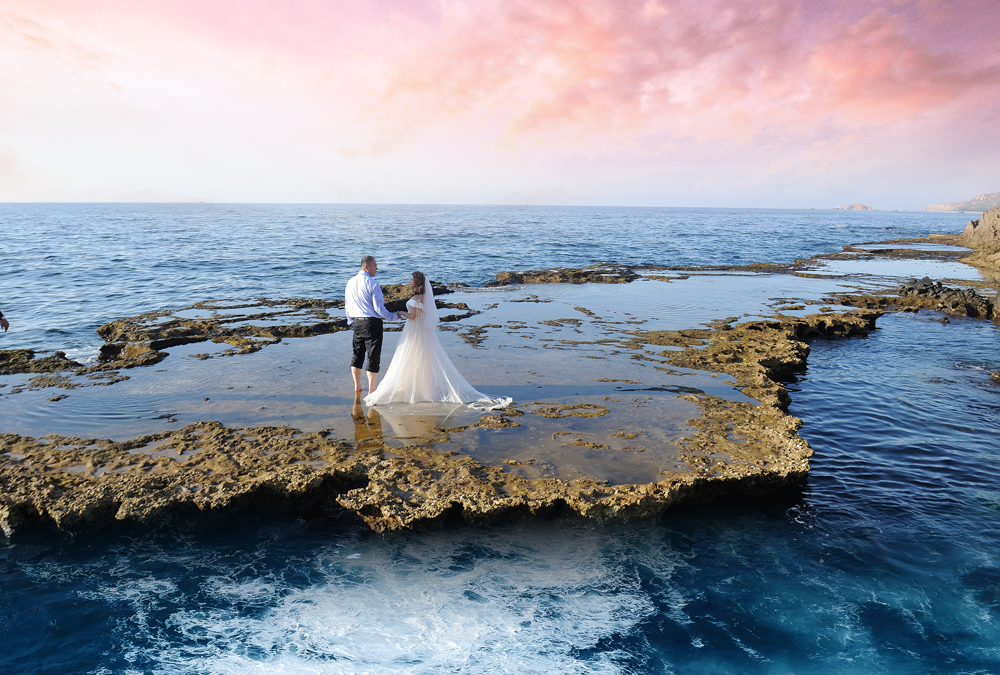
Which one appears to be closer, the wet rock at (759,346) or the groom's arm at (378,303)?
the groom's arm at (378,303)

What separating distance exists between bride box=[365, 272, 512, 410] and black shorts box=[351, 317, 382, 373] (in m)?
0.36

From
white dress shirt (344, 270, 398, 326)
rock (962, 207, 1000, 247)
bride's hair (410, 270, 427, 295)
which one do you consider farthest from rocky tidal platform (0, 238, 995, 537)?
rock (962, 207, 1000, 247)

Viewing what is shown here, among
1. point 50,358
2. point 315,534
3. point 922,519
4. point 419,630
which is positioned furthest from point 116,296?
point 922,519

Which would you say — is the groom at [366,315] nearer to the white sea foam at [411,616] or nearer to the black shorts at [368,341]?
the black shorts at [368,341]

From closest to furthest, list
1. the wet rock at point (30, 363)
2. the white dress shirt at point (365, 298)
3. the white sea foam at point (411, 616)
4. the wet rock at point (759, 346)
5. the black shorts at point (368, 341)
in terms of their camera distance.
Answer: the white sea foam at point (411, 616) → the white dress shirt at point (365, 298) → the black shorts at point (368, 341) → the wet rock at point (759, 346) → the wet rock at point (30, 363)

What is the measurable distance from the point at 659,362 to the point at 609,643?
277 inches

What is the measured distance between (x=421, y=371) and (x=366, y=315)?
1.34 m

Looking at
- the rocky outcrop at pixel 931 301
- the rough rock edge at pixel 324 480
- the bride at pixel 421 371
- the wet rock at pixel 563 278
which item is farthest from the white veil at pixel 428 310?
the rocky outcrop at pixel 931 301

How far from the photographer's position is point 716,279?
25.1 m

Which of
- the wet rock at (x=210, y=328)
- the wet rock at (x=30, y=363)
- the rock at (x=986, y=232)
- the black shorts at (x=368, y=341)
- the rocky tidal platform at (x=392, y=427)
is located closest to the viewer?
the rocky tidal platform at (x=392, y=427)

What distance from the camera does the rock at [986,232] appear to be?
4028 centimetres

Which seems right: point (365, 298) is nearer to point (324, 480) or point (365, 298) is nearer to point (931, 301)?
point (324, 480)

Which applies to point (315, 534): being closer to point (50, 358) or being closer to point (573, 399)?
point (573, 399)

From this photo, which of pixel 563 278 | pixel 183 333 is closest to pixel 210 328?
pixel 183 333
